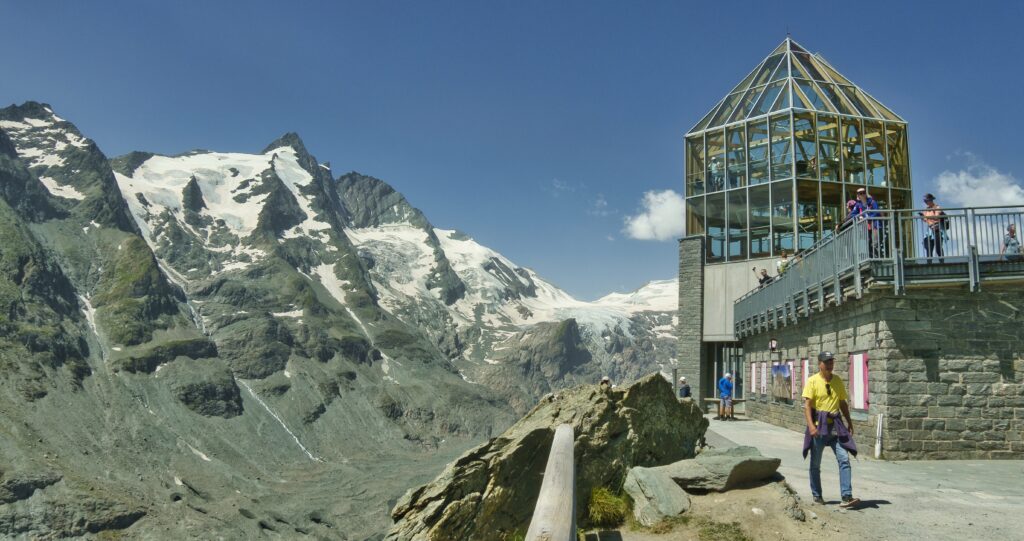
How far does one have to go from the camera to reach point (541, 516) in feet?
13.5

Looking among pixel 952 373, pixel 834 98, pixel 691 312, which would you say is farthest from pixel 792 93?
pixel 952 373

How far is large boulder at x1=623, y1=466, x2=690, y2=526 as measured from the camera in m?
8.66

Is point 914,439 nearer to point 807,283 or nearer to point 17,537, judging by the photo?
point 807,283

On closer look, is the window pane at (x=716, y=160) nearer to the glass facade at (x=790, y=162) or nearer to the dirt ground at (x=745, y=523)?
the glass facade at (x=790, y=162)

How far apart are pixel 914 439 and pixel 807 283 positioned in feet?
22.9

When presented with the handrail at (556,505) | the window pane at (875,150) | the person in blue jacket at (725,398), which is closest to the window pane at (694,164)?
the window pane at (875,150)

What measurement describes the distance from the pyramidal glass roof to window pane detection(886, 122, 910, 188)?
626mm

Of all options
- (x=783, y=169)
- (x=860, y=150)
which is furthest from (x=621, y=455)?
(x=860, y=150)

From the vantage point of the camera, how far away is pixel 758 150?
122ft

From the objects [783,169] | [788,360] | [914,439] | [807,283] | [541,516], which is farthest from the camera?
[783,169]

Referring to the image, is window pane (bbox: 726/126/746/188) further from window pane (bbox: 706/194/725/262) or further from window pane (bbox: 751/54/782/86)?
window pane (bbox: 751/54/782/86)

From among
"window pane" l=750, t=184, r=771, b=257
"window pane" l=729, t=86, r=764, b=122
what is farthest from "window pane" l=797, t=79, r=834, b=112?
"window pane" l=750, t=184, r=771, b=257

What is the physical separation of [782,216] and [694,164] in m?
6.44

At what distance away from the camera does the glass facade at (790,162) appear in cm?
3578
